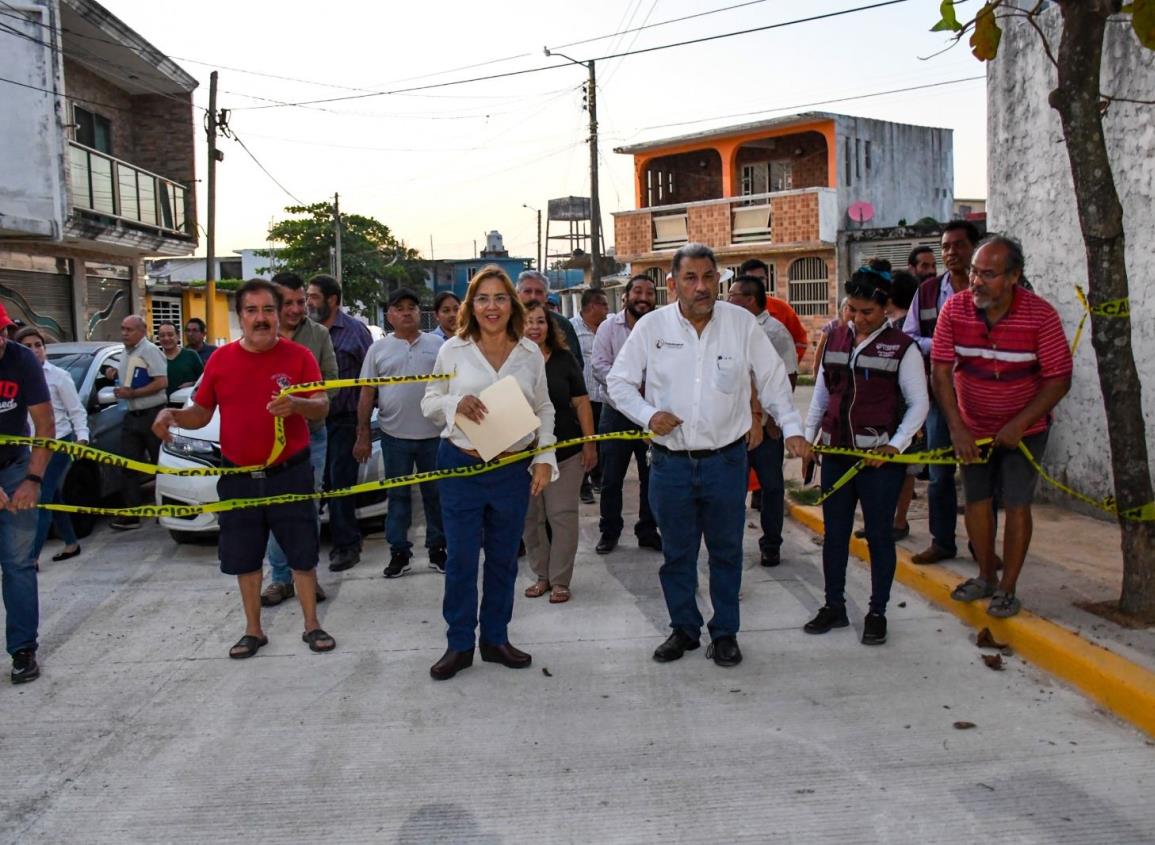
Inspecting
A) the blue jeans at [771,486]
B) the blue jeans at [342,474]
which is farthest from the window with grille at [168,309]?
the blue jeans at [771,486]

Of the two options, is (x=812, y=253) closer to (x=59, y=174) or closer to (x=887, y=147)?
(x=887, y=147)

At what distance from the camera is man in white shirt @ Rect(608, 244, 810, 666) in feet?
15.3

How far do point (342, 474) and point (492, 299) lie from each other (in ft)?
9.88

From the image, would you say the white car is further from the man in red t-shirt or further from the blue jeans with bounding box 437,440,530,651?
the blue jeans with bounding box 437,440,530,651

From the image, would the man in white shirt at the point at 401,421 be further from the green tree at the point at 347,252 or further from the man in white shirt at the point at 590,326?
the green tree at the point at 347,252

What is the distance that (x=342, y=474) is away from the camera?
7.20 m

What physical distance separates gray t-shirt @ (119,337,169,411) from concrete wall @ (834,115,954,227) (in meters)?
22.9

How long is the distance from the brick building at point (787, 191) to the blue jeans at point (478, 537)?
23995 mm

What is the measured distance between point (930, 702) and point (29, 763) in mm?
3753

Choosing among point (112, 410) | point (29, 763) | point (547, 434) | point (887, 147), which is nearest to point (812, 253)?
point (887, 147)

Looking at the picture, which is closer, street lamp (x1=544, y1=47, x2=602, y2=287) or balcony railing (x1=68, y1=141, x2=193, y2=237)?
balcony railing (x1=68, y1=141, x2=193, y2=237)

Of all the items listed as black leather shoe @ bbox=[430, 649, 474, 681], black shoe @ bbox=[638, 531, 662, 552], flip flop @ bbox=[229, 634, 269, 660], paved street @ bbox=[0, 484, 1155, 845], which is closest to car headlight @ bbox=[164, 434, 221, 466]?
paved street @ bbox=[0, 484, 1155, 845]

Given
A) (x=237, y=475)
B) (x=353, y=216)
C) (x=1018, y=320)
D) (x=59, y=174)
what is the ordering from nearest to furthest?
1. (x=1018, y=320)
2. (x=237, y=475)
3. (x=59, y=174)
4. (x=353, y=216)

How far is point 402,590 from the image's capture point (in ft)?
21.1
